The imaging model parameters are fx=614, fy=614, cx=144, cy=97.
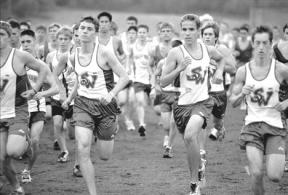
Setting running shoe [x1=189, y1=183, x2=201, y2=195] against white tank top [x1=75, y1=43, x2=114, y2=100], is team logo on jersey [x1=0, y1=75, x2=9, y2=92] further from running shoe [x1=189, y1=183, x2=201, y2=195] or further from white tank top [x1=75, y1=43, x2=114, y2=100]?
running shoe [x1=189, y1=183, x2=201, y2=195]

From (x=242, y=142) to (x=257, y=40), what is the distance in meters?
1.15

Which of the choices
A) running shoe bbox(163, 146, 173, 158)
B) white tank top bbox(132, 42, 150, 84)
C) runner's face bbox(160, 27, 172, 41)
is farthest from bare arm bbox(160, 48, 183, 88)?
white tank top bbox(132, 42, 150, 84)

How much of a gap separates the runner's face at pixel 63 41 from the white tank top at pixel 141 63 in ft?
11.0

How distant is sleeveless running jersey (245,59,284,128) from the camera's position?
6.69m

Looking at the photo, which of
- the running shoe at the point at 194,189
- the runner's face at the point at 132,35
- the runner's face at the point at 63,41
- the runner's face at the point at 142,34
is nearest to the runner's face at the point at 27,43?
the runner's face at the point at 63,41

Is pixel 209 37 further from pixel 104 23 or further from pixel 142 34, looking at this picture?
pixel 142 34

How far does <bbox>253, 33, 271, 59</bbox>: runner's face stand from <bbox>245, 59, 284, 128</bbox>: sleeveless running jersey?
0.48 ft

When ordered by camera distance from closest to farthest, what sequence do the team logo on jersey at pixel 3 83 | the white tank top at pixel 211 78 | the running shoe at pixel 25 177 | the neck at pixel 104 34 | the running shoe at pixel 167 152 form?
the team logo on jersey at pixel 3 83 < the running shoe at pixel 25 177 < the white tank top at pixel 211 78 < the running shoe at pixel 167 152 < the neck at pixel 104 34

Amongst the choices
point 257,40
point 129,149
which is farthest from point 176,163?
point 257,40

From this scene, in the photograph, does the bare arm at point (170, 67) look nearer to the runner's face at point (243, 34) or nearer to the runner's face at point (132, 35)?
the runner's face at point (132, 35)

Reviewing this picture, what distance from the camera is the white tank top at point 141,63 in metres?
13.4

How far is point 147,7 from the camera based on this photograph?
88.4 feet

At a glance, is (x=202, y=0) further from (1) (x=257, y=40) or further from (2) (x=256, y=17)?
(1) (x=257, y=40)

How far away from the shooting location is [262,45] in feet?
22.3
